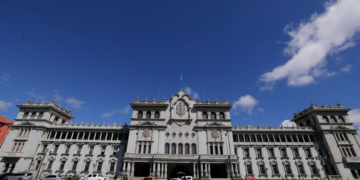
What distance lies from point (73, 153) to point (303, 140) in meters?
60.5

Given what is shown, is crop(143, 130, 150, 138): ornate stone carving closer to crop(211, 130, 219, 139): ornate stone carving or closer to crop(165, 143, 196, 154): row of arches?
crop(165, 143, 196, 154): row of arches

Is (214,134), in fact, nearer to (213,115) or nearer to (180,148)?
(213,115)

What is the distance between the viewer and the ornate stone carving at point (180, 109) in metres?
46.4

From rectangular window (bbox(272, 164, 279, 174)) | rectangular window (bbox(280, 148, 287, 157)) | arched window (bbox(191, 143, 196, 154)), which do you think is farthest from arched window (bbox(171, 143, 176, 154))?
rectangular window (bbox(280, 148, 287, 157))

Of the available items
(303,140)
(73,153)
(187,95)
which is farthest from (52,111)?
(303,140)

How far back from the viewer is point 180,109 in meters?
47.0

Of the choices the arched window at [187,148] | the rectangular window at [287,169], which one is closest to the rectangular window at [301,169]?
the rectangular window at [287,169]

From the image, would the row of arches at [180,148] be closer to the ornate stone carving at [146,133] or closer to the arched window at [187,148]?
the arched window at [187,148]

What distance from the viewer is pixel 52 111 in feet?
161

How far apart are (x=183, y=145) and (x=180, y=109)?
959 centimetres

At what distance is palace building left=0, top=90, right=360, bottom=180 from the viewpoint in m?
40.3

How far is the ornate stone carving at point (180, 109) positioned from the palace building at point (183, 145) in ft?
0.89

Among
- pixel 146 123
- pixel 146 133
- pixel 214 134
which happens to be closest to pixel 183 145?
pixel 214 134

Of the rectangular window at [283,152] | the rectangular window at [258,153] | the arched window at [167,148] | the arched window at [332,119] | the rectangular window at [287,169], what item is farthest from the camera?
the arched window at [332,119]
